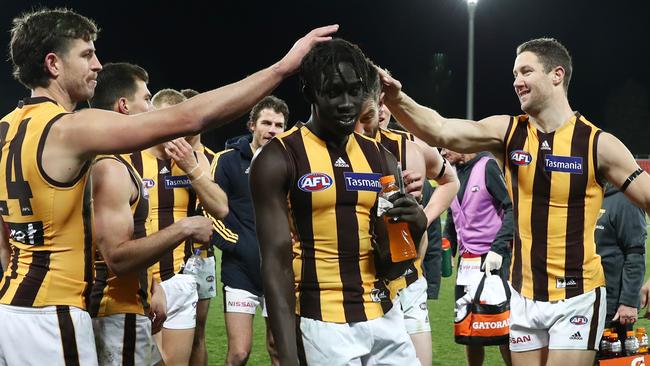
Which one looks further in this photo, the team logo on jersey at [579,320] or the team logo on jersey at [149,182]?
the team logo on jersey at [149,182]

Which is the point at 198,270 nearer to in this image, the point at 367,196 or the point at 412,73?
the point at 367,196

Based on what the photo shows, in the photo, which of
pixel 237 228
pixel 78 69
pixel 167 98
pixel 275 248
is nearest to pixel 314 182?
pixel 275 248

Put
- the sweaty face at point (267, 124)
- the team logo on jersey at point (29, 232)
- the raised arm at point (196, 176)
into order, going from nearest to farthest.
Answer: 1. the team logo on jersey at point (29, 232)
2. the raised arm at point (196, 176)
3. the sweaty face at point (267, 124)

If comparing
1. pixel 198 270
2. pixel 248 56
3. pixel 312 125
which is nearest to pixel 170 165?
pixel 198 270

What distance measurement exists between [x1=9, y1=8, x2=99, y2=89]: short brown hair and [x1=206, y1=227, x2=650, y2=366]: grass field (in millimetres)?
4595

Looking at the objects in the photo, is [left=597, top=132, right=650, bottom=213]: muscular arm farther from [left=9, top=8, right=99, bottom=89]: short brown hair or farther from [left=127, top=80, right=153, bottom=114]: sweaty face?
[left=9, top=8, right=99, bottom=89]: short brown hair

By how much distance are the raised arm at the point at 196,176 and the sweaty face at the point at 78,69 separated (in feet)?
6.17

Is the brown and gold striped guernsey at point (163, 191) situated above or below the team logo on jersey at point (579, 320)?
above

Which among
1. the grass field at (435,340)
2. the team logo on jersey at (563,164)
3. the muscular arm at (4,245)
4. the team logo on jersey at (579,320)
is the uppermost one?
the team logo on jersey at (563,164)

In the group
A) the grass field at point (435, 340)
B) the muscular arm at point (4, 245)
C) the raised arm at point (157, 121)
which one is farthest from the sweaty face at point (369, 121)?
the grass field at point (435, 340)

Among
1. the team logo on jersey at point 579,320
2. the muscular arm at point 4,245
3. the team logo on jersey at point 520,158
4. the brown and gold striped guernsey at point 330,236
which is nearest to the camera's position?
the brown and gold striped guernsey at point 330,236

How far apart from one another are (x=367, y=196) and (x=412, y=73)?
185 feet

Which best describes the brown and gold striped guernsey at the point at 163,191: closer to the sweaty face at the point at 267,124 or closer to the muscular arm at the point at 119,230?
the sweaty face at the point at 267,124

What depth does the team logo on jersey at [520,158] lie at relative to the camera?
15.3 feet
